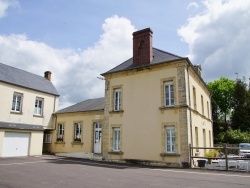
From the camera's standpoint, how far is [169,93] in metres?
14.6

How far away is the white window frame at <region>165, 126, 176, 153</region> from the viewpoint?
538 inches

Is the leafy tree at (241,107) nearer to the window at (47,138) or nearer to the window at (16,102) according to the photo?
the window at (47,138)

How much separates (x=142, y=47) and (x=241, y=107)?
84.2 ft

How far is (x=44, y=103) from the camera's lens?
2227cm

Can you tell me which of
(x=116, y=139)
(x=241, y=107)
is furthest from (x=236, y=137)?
(x=116, y=139)

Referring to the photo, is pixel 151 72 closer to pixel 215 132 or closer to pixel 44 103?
pixel 44 103

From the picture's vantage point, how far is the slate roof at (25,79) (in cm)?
1953

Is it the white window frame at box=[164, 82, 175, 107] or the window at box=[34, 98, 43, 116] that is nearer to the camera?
the white window frame at box=[164, 82, 175, 107]

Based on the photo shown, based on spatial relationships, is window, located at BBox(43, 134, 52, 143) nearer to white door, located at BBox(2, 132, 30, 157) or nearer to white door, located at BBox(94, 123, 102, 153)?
white door, located at BBox(2, 132, 30, 157)

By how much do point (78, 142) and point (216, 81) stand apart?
30384mm

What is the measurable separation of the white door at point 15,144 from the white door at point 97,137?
18.6ft

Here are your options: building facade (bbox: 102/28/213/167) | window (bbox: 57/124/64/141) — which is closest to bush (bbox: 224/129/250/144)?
building facade (bbox: 102/28/213/167)

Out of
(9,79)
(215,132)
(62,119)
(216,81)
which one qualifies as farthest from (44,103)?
(216,81)

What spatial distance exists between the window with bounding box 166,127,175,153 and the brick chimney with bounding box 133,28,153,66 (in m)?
4.80
